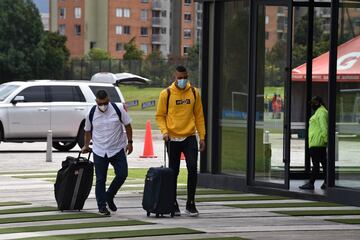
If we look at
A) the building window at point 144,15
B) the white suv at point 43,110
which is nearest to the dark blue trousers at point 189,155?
the white suv at point 43,110

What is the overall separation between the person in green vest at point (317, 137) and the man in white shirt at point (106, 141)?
3703 mm

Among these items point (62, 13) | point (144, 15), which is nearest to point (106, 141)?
point (62, 13)

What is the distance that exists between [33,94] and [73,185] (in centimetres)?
1465

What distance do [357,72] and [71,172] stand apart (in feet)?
14.7

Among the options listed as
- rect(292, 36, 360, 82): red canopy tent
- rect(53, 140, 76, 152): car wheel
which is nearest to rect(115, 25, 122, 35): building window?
rect(53, 140, 76, 152): car wheel

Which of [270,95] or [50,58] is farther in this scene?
[50,58]

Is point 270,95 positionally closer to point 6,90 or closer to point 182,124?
point 182,124

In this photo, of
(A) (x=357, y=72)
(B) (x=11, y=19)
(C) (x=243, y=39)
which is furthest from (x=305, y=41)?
(B) (x=11, y=19)

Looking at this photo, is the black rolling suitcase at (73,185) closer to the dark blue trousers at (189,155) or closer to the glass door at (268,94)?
the dark blue trousers at (189,155)

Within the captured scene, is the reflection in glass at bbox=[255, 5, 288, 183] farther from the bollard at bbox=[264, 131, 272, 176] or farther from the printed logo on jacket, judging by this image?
the printed logo on jacket

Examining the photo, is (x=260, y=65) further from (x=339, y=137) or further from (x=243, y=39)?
(x=339, y=137)

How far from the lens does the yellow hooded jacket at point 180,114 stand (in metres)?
14.2

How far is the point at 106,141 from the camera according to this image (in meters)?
14.5

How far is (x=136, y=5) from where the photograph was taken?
138 metres
